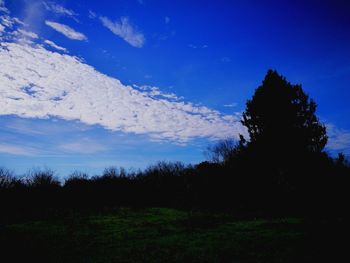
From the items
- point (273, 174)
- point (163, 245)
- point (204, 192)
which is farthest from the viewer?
point (204, 192)

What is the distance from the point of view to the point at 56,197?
43188 mm

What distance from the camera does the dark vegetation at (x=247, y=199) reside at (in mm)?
12836

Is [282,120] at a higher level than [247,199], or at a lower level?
higher

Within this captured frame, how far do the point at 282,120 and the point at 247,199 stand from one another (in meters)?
9.75

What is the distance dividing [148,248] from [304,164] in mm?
19714

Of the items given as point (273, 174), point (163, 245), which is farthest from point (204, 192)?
point (163, 245)

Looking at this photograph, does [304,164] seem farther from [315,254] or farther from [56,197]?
[56,197]

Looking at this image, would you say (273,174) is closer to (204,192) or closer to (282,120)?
(282,120)

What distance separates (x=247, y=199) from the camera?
30922 mm

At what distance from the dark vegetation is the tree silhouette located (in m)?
0.10

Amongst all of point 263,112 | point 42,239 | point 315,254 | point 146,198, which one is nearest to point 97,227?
point 42,239

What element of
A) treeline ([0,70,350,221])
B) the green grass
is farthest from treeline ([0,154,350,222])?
the green grass

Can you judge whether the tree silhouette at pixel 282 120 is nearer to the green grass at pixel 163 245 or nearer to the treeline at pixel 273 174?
the treeline at pixel 273 174

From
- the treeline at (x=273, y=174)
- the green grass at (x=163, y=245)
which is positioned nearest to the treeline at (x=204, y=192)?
the treeline at (x=273, y=174)
